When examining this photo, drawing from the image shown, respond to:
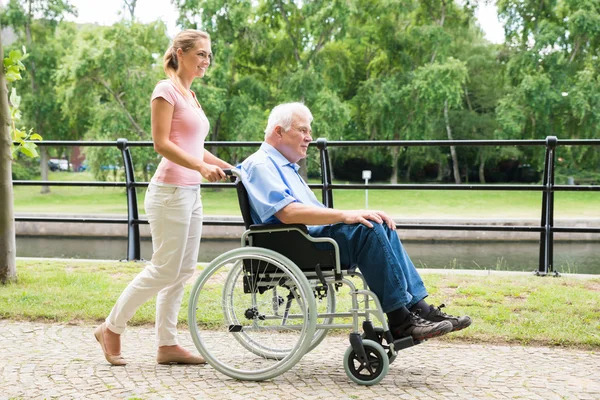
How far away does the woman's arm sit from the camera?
3.32 meters

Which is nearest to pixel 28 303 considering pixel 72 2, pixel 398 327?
pixel 398 327

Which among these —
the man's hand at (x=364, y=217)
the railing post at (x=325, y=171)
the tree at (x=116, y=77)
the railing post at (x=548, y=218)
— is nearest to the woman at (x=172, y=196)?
the man's hand at (x=364, y=217)

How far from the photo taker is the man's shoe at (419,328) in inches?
124

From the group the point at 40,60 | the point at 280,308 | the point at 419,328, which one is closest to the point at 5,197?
the point at 280,308

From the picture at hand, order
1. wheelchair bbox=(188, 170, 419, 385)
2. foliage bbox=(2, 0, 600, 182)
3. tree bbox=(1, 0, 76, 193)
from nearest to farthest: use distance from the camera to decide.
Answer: wheelchair bbox=(188, 170, 419, 385)
foliage bbox=(2, 0, 600, 182)
tree bbox=(1, 0, 76, 193)

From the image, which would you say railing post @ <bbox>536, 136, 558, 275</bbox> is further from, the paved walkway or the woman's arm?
the woman's arm

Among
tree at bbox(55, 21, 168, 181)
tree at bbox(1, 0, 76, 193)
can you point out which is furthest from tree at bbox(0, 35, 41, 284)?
tree at bbox(1, 0, 76, 193)

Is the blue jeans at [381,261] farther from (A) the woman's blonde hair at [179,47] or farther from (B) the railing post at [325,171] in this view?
(B) the railing post at [325,171]

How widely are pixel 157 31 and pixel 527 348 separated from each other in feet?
92.2

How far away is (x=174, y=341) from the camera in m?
3.62

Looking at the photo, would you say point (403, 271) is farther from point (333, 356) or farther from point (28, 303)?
point (28, 303)

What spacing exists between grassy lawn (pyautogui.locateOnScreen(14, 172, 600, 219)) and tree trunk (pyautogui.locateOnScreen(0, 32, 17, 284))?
17.3 m

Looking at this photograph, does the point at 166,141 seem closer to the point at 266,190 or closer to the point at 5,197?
the point at 266,190

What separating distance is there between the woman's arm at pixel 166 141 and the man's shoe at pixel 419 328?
964 mm
